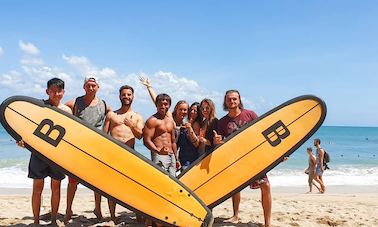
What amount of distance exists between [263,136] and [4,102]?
9.30 ft

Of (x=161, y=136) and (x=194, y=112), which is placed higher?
(x=194, y=112)

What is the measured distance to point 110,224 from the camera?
410cm

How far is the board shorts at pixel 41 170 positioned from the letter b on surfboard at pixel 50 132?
25 centimetres

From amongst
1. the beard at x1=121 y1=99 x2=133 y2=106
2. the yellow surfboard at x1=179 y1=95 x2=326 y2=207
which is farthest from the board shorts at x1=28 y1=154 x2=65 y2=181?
the yellow surfboard at x1=179 y1=95 x2=326 y2=207

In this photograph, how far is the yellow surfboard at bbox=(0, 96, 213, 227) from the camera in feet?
12.0

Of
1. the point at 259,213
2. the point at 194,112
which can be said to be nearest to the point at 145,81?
the point at 194,112

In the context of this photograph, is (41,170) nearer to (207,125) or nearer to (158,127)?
(158,127)

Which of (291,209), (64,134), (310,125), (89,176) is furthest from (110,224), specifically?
(291,209)

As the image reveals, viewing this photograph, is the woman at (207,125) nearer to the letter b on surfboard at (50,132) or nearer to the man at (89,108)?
the man at (89,108)

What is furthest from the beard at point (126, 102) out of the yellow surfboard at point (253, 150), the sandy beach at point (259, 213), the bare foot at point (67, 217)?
the bare foot at point (67, 217)

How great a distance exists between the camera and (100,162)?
3.76m

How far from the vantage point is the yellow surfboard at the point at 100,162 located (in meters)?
3.65

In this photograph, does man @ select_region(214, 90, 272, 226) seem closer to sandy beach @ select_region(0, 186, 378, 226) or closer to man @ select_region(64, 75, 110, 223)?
sandy beach @ select_region(0, 186, 378, 226)

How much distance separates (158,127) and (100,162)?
0.70 meters
